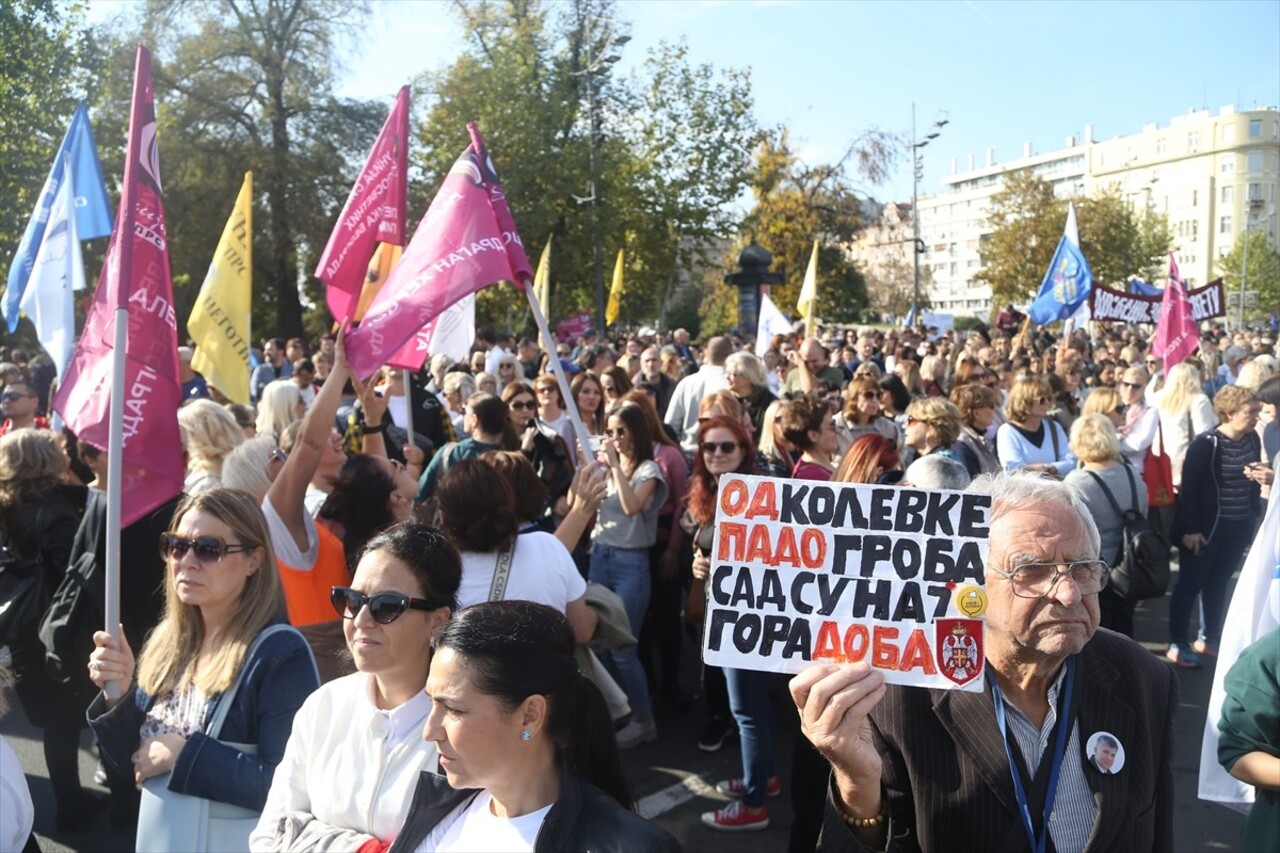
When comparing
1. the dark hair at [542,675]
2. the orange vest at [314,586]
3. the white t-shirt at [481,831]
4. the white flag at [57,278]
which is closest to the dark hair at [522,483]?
the orange vest at [314,586]

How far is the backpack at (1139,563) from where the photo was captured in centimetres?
527

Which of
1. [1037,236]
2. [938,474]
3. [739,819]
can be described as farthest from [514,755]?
[1037,236]

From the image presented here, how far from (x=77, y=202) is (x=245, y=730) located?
754 cm

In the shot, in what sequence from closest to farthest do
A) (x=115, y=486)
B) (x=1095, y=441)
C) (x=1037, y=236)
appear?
(x=115, y=486) < (x=1095, y=441) < (x=1037, y=236)

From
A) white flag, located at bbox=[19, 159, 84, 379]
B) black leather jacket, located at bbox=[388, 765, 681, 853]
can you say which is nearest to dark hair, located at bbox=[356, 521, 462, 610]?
black leather jacket, located at bbox=[388, 765, 681, 853]

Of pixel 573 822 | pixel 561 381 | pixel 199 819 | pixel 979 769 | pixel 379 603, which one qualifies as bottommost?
pixel 199 819

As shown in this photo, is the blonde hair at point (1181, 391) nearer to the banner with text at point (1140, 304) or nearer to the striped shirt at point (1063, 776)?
the striped shirt at point (1063, 776)

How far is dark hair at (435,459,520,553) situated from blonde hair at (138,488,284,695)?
86 cm

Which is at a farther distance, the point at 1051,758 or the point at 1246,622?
the point at 1246,622

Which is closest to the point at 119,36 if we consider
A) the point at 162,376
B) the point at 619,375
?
the point at 619,375

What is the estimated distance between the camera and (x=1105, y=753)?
87.2 inches

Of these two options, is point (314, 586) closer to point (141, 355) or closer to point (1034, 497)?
point (141, 355)

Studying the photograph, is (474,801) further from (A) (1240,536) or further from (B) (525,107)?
(B) (525,107)

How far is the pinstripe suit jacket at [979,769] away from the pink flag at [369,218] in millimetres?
4063
